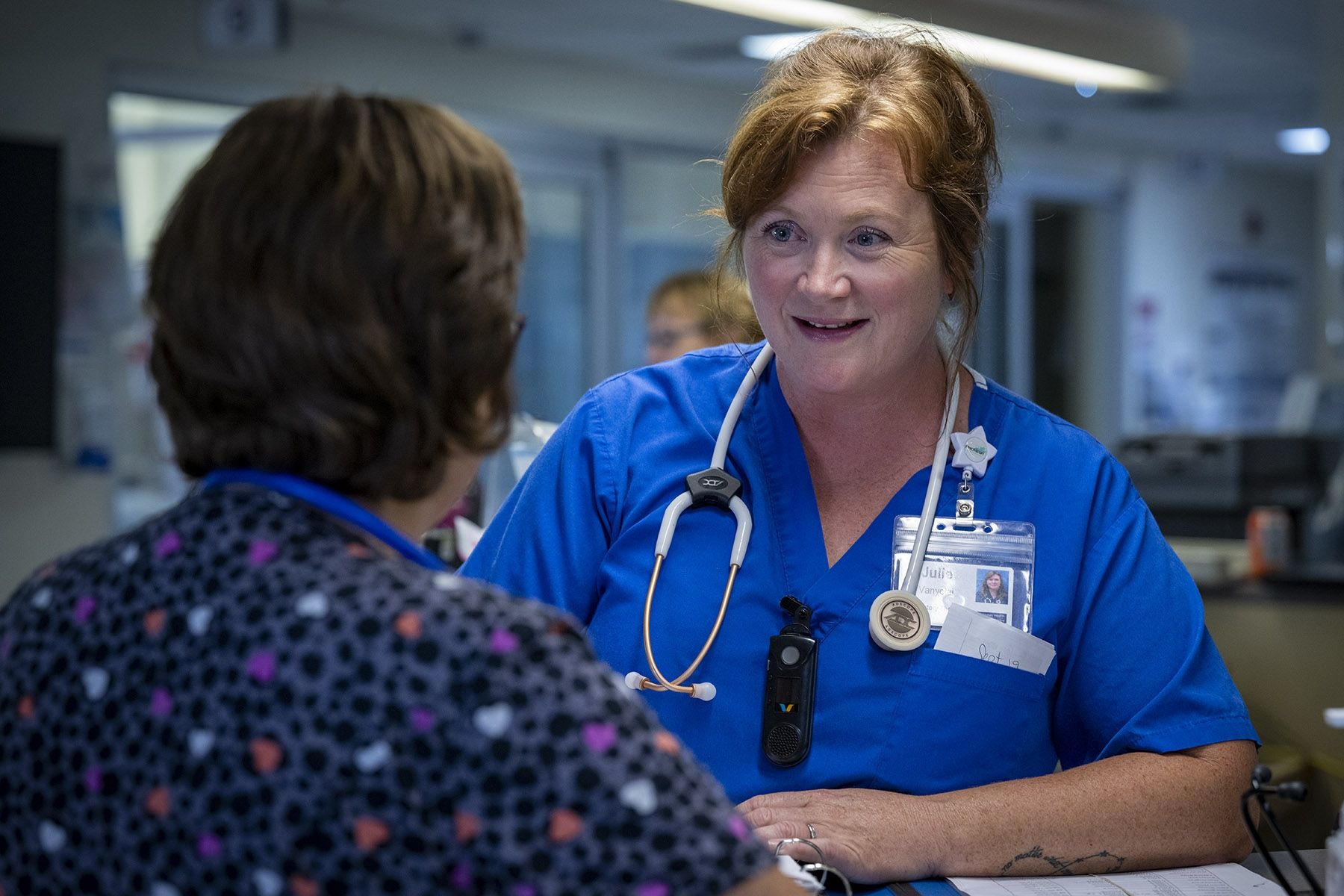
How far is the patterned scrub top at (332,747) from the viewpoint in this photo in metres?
0.68

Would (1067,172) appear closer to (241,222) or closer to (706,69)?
(706,69)

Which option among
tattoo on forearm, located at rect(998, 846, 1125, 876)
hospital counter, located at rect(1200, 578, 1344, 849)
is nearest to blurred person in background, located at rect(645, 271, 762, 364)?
hospital counter, located at rect(1200, 578, 1344, 849)

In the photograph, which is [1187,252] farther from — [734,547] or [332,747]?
[332,747]

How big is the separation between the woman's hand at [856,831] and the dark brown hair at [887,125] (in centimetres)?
58

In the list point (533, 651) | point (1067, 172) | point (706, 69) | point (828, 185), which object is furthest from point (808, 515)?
point (1067, 172)

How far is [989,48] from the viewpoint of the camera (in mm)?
4477

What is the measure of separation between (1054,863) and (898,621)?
26 cm

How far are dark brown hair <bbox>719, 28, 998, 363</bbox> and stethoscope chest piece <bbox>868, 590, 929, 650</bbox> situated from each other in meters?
0.37

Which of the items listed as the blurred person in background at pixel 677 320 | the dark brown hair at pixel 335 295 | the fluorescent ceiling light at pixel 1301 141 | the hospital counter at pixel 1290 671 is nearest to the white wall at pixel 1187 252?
the fluorescent ceiling light at pixel 1301 141

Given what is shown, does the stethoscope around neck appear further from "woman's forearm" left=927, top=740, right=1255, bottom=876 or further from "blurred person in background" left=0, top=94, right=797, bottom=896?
"blurred person in background" left=0, top=94, right=797, bottom=896

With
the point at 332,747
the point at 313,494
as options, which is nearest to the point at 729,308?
the point at 313,494

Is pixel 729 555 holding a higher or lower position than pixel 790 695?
higher

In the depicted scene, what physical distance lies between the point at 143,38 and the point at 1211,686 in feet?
14.7

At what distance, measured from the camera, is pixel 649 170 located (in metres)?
6.27
